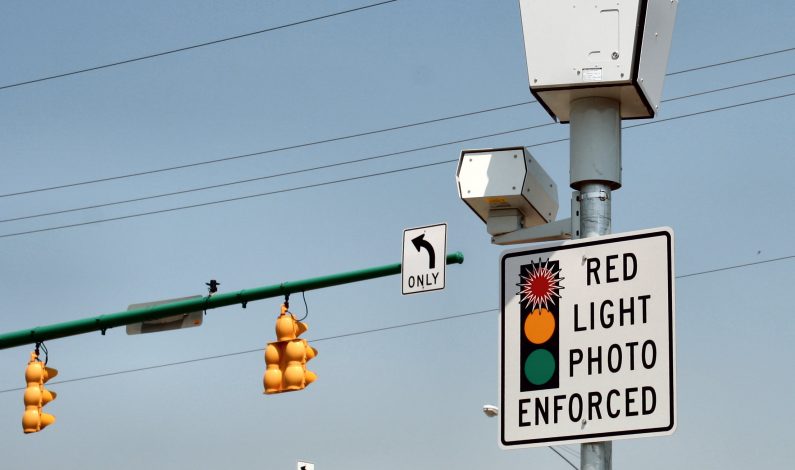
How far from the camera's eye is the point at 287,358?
16.6m

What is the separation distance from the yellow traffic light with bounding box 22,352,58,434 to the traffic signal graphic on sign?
13.6m

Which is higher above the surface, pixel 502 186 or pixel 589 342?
pixel 502 186

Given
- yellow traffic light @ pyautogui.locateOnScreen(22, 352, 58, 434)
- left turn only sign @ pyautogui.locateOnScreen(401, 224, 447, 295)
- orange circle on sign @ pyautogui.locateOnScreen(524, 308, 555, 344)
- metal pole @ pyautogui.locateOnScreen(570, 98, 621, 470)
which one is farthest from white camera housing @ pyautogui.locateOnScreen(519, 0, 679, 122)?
yellow traffic light @ pyautogui.locateOnScreen(22, 352, 58, 434)

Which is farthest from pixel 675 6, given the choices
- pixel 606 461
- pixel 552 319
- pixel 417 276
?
pixel 417 276

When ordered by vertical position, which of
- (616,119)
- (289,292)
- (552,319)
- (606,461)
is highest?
(289,292)

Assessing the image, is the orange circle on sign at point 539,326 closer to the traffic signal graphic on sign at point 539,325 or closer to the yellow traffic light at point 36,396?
the traffic signal graphic on sign at point 539,325

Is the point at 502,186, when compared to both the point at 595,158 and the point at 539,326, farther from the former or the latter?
the point at 539,326

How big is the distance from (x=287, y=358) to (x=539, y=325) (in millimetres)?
10459

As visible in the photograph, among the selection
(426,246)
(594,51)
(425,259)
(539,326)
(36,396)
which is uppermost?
(426,246)

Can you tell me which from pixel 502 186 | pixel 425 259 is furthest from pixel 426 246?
pixel 502 186

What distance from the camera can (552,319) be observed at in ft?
20.8

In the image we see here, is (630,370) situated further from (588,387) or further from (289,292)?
(289,292)

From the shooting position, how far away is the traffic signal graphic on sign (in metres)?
6.27

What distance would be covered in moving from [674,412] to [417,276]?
9.45m
